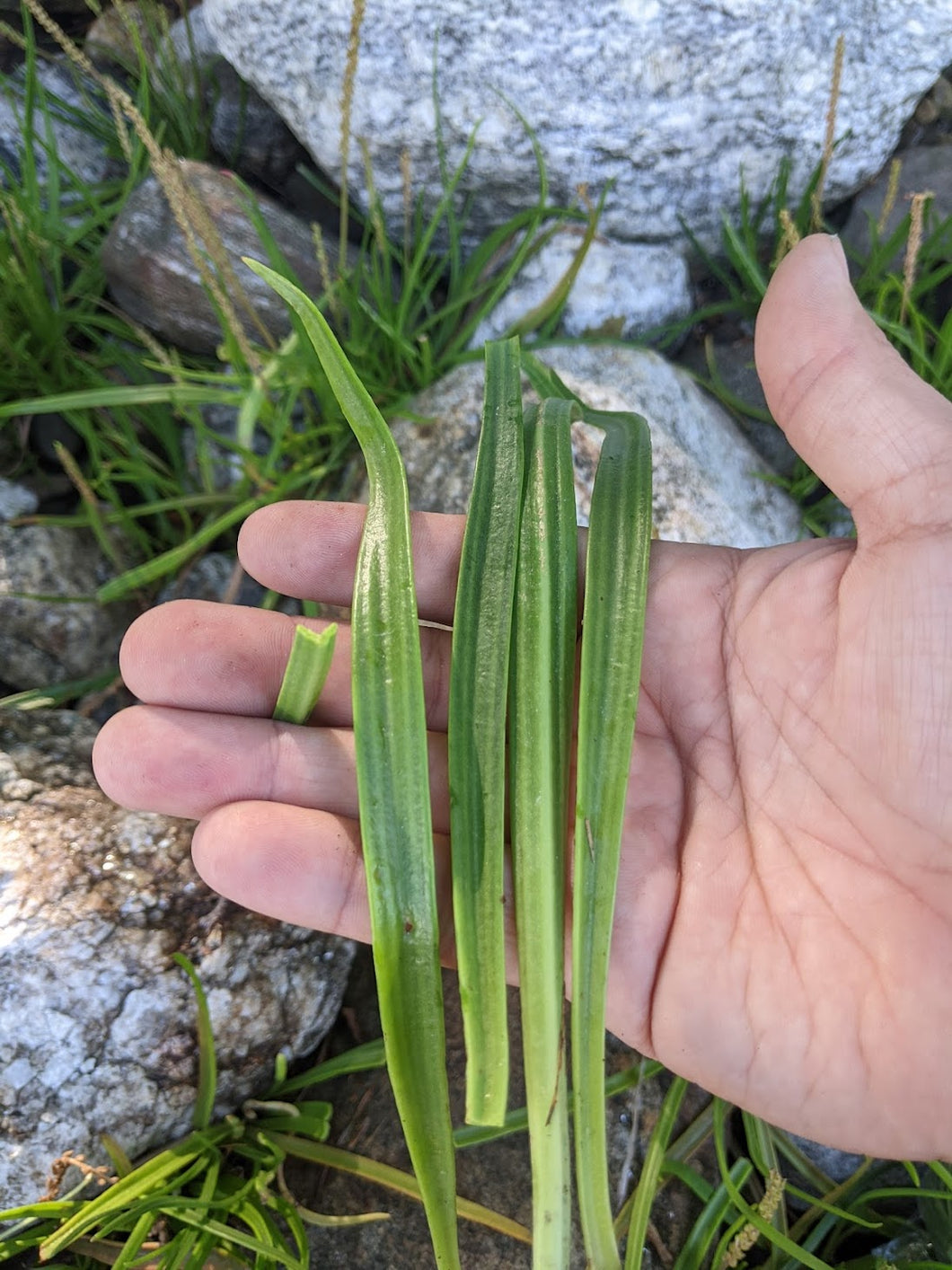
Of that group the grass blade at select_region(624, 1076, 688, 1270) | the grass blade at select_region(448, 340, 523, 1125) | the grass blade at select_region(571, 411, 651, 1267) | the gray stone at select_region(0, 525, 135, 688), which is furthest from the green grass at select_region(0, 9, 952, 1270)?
the grass blade at select_region(448, 340, 523, 1125)

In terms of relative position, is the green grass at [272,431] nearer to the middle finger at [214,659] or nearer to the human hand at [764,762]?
the human hand at [764,762]

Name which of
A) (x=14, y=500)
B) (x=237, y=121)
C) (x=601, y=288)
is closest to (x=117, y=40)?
(x=237, y=121)

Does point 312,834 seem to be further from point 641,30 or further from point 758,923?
point 641,30

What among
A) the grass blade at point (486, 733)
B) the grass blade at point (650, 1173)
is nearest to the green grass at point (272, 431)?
the grass blade at point (650, 1173)

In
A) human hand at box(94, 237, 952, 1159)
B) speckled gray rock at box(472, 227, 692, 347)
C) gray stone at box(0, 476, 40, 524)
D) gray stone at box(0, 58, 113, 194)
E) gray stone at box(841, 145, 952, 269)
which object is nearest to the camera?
human hand at box(94, 237, 952, 1159)

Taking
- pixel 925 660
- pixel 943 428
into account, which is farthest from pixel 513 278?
pixel 925 660

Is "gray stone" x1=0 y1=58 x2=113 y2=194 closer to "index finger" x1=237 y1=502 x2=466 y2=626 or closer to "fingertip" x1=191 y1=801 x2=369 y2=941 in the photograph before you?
"index finger" x1=237 y1=502 x2=466 y2=626

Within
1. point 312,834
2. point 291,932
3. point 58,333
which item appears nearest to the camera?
point 312,834
